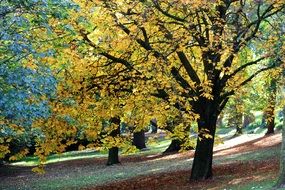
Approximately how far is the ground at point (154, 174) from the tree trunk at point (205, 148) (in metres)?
0.52

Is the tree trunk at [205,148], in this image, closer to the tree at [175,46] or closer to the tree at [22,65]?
the tree at [175,46]

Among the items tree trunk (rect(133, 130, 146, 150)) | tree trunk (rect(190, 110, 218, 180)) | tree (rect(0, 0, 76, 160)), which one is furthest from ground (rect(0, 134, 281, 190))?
tree (rect(0, 0, 76, 160))

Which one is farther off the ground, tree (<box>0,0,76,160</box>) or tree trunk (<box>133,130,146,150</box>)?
tree (<box>0,0,76,160</box>)

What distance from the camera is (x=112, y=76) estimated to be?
17703 mm

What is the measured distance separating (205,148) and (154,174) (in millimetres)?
6666

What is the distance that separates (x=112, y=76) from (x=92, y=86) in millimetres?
891

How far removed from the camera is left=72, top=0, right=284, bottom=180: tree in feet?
55.0

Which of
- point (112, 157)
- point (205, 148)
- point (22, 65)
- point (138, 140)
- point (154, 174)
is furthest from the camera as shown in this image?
point (138, 140)

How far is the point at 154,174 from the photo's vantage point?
25297mm

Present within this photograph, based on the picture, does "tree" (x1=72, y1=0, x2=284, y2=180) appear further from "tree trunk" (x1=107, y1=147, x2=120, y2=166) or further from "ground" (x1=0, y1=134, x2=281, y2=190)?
"tree trunk" (x1=107, y1=147, x2=120, y2=166)

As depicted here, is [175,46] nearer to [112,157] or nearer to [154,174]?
[154,174]

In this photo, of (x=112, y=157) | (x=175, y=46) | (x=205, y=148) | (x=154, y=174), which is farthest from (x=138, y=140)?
(x=175, y=46)

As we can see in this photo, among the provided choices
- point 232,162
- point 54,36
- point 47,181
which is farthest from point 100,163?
point 54,36

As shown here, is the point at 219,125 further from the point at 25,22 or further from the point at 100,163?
the point at 25,22
